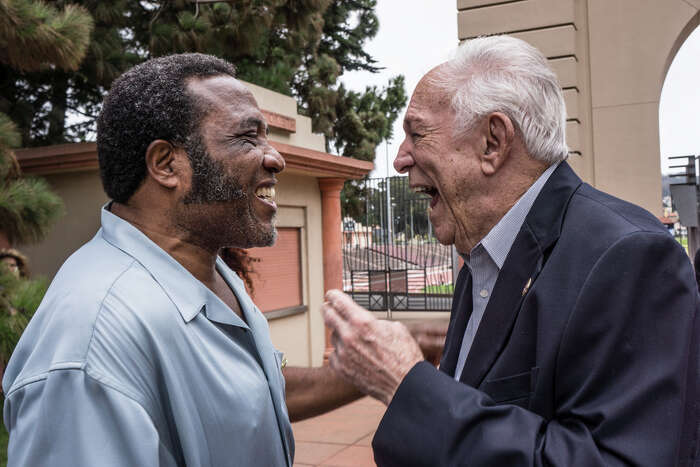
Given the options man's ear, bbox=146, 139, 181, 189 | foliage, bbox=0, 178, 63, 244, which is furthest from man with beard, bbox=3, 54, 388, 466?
foliage, bbox=0, 178, 63, 244

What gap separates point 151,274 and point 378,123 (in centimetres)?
1823

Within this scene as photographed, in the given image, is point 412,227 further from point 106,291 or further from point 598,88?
point 106,291

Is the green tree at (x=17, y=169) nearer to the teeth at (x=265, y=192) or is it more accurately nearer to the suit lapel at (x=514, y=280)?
the teeth at (x=265, y=192)

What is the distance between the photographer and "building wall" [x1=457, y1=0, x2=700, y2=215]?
7090 millimetres

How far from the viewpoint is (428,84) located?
1642 millimetres

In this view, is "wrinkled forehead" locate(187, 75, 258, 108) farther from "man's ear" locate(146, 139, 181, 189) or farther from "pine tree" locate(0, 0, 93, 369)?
"pine tree" locate(0, 0, 93, 369)

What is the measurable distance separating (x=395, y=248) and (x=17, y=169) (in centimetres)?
981

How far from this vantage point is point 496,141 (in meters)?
1.54

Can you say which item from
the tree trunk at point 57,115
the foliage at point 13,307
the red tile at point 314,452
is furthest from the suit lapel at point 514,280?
the tree trunk at point 57,115

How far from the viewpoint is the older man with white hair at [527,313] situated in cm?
117

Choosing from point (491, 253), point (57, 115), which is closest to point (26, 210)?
point (491, 253)

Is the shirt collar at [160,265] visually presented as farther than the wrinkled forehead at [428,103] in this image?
No

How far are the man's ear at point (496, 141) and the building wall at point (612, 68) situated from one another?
608 cm

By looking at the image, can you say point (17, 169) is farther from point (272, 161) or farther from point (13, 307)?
point (272, 161)
